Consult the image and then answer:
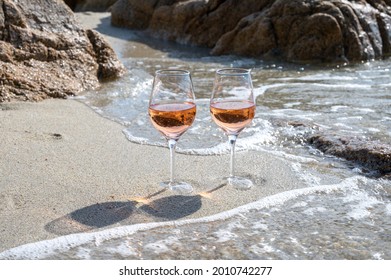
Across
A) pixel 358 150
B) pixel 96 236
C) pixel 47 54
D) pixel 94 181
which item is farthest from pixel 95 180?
pixel 47 54

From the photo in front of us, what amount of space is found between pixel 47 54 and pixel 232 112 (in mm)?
3631

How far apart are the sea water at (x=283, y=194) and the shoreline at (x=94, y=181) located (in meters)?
0.11

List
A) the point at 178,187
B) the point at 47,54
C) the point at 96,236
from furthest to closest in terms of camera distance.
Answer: the point at 47,54
the point at 178,187
the point at 96,236

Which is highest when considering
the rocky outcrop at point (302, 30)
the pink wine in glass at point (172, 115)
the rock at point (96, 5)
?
the pink wine in glass at point (172, 115)

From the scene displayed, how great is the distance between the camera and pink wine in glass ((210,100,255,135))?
308 cm

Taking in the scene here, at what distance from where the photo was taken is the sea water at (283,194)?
2.67 meters

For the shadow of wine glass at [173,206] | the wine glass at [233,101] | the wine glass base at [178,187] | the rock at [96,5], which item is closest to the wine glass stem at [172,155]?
the wine glass base at [178,187]

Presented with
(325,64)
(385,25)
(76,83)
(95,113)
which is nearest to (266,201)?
(95,113)

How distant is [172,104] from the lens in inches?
120

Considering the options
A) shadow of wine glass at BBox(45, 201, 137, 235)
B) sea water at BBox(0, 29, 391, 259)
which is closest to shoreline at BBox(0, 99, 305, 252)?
shadow of wine glass at BBox(45, 201, 137, 235)

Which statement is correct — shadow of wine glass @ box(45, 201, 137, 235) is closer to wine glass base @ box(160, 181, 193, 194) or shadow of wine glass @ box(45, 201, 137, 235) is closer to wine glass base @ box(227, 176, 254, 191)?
wine glass base @ box(160, 181, 193, 194)

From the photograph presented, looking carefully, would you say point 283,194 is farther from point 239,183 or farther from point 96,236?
point 96,236

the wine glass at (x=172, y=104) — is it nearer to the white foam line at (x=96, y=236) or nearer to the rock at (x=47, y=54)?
the white foam line at (x=96, y=236)

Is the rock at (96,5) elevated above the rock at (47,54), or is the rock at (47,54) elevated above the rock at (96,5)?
the rock at (47,54)
